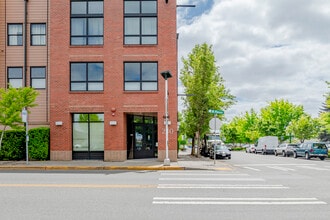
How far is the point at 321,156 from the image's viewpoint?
32.6m

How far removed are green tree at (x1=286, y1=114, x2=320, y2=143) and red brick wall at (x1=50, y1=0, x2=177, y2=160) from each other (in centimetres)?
4286

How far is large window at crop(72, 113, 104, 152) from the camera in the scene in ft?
76.4

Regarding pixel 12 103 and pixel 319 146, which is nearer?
pixel 12 103

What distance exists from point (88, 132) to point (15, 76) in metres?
6.73

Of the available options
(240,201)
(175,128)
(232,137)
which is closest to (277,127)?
(232,137)

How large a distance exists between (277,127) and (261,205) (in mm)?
56961

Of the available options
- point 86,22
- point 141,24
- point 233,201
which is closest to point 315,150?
point 141,24

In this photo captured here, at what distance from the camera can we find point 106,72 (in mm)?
22859

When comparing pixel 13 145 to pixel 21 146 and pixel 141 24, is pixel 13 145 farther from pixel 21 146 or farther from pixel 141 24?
pixel 141 24

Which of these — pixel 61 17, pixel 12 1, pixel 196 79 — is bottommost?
pixel 196 79

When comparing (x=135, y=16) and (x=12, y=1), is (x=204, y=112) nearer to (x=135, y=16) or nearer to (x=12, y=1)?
(x=135, y=16)

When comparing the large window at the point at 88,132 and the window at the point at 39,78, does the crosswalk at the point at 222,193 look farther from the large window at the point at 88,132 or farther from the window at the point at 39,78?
the window at the point at 39,78

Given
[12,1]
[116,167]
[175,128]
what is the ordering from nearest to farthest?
[116,167], [175,128], [12,1]

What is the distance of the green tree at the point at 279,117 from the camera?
205ft
